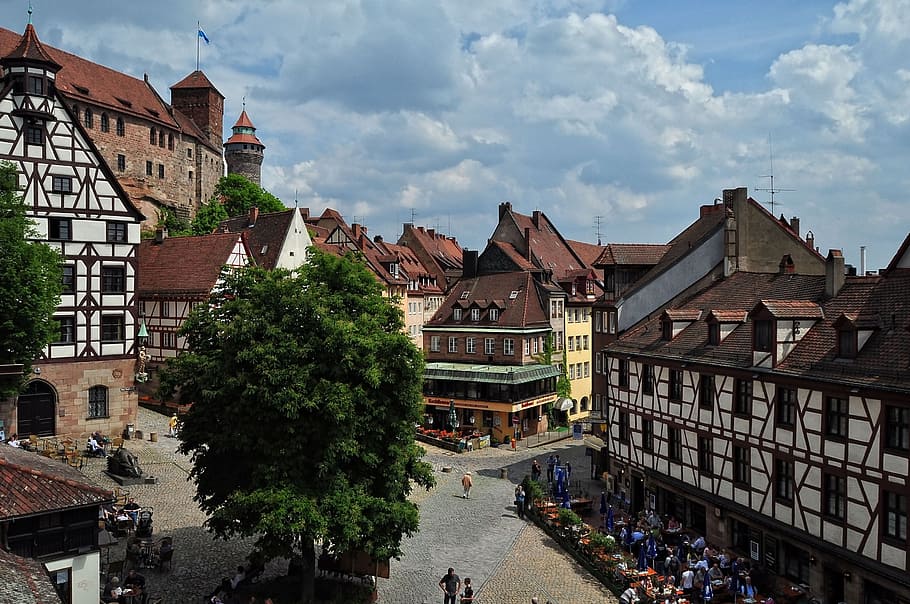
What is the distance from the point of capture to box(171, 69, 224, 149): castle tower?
9394cm

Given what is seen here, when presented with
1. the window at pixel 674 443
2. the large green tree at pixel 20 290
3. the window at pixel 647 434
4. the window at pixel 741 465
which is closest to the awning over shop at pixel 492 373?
the window at pixel 647 434

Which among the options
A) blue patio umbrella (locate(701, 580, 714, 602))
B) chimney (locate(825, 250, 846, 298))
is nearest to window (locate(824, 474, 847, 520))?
blue patio umbrella (locate(701, 580, 714, 602))

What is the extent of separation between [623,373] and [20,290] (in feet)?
81.0

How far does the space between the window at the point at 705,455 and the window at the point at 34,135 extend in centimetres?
3253

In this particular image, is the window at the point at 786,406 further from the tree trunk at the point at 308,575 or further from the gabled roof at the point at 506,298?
the gabled roof at the point at 506,298

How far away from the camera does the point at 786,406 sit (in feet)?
80.9

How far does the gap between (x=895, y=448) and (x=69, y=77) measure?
72.2 metres

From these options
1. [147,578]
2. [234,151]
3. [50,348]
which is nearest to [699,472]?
[147,578]

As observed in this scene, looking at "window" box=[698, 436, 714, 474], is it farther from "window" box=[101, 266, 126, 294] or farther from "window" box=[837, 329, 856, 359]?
"window" box=[101, 266, 126, 294]

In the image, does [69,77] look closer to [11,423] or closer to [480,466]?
[11,423]

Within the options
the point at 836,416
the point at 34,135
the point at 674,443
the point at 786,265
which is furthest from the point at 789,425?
the point at 34,135

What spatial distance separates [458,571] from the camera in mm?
26109

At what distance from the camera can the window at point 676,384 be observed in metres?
30.4

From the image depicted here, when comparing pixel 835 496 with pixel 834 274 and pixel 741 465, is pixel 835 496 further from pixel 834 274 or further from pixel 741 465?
pixel 834 274
